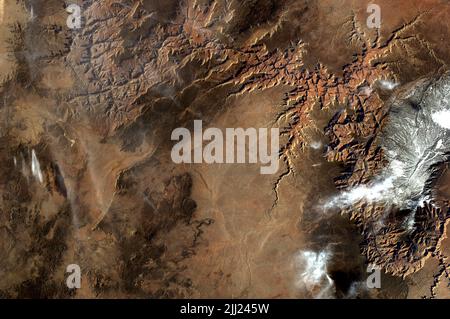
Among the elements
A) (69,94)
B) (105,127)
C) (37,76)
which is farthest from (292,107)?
(37,76)

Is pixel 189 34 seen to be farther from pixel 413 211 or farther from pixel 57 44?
pixel 413 211

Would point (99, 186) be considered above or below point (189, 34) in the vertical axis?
below

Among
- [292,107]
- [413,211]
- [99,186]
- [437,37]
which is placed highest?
[437,37]

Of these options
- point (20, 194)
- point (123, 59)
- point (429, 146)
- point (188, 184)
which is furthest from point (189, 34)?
point (429, 146)

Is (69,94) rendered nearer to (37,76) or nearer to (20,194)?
(37,76)

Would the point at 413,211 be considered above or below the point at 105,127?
below

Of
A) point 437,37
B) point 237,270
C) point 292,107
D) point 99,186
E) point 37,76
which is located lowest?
point 237,270
